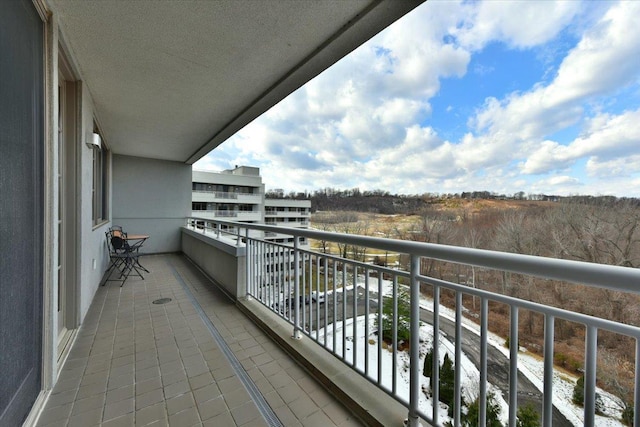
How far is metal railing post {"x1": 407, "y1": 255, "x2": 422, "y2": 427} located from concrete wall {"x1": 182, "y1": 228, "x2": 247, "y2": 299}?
8.24 ft

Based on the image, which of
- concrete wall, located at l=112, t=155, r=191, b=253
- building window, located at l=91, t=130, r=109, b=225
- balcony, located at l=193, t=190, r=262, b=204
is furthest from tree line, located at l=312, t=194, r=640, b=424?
balcony, located at l=193, t=190, r=262, b=204

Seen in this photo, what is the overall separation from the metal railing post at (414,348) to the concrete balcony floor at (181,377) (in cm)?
39

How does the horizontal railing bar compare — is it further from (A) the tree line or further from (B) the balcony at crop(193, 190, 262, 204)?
(B) the balcony at crop(193, 190, 262, 204)

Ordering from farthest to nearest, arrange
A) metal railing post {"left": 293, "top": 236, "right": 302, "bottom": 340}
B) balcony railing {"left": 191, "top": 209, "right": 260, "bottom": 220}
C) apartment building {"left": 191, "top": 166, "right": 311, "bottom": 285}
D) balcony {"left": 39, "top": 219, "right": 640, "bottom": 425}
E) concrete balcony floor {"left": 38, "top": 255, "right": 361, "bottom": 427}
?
balcony railing {"left": 191, "top": 209, "right": 260, "bottom": 220}
apartment building {"left": 191, "top": 166, "right": 311, "bottom": 285}
metal railing post {"left": 293, "top": 236, "right": 302, "bottom": 340}
concrete balcony floor {"left": 38, "top": 255, "right": 361, "bottom": 427}
balcony {"left": 39, "top": 219, "right": 640, "bottom": 425}

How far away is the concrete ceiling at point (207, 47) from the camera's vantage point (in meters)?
1.81

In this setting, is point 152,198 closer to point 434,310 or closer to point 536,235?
point 434,310

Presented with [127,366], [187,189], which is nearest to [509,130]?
[187,189]

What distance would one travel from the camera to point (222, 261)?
398cm

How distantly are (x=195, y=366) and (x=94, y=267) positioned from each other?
254 cm

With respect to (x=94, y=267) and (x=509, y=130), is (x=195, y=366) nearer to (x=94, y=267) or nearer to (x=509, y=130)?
(x=94, y=267)

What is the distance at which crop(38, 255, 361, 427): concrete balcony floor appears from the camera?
5.10 feet

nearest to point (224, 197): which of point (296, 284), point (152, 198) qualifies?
point (152, 198)

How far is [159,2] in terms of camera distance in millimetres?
1764

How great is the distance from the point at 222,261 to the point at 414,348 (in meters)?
3.31
